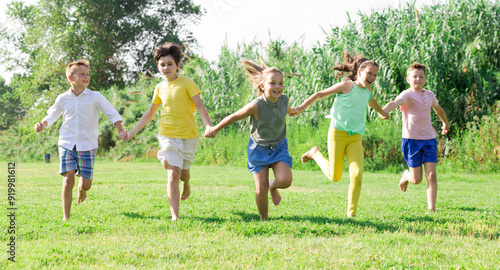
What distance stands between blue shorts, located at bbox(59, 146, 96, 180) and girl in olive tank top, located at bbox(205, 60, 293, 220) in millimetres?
1630

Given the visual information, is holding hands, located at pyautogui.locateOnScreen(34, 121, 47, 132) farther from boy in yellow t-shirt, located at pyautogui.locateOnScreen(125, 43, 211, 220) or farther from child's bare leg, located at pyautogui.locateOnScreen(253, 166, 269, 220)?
child's bare leg, located at pyautogui.locateOnScreen(253, 166, 269, 220)

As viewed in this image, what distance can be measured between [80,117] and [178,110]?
1209 mm

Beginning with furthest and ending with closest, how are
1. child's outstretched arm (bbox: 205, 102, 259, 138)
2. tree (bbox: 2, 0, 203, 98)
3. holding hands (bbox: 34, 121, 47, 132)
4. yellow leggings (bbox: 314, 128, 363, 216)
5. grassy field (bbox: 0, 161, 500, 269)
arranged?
tree (bbox: 2, 0, 203, 98)
yellow leggings (bbox: 314, 128, 363, 216)
holding hands (bbox: 34, 121, 47, 132)
child's outstretched arm (bbox: 205, 102, 259, 138)
grassy field (bbox: 0, 161, 500, 269)

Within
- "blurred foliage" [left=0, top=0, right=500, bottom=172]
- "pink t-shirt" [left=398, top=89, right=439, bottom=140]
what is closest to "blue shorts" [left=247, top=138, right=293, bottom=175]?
"pink t-shirt" [left=398, top=89, right=439, bottom=140]

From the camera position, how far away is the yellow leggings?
5.52m

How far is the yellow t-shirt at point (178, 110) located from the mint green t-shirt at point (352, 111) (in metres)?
1.81

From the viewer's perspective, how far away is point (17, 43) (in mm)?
38938

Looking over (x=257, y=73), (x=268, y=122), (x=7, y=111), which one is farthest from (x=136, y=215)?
(x=7, y=111)

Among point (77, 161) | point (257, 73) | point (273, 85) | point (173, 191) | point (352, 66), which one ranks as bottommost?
point (173, 191)

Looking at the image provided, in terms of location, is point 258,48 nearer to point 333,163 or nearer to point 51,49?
point 333,163

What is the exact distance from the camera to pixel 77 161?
5617mm

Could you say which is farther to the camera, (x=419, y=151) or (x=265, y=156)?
(x=419, y=151)

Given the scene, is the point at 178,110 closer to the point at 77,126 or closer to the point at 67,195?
the point at 77,126

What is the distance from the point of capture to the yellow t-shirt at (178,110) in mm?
5598
